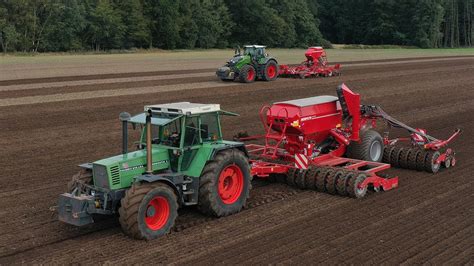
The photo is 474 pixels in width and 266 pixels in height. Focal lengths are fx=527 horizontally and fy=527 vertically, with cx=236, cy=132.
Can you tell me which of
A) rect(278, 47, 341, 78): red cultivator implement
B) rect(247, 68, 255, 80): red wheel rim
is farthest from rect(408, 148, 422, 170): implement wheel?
rect(278, 47, 341, 78): red cultivator implement

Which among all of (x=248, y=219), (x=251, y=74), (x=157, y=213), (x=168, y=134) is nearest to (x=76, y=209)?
(x=157, y=213)

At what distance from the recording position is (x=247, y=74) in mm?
29109

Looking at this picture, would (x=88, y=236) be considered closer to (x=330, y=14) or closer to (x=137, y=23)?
(x=137, y=23)

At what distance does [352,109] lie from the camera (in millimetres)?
11633

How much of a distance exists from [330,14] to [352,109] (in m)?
116

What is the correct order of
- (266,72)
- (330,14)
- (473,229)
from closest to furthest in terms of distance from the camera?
(473,229) < (266,72) < (330,14)

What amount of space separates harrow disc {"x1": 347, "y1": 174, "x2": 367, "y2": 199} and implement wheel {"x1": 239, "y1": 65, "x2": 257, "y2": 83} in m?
19.4

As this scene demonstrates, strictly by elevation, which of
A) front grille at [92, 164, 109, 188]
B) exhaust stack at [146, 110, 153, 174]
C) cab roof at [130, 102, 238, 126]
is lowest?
front grille at [92, 164, 109, 188]

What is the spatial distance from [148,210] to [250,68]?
2234 centimetres

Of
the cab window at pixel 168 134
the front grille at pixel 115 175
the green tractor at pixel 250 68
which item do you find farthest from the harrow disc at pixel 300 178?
the green tractor at pixel 250 68

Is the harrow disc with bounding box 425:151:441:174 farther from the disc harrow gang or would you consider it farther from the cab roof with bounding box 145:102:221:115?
the cab roof with bounding box 145:102:221:115

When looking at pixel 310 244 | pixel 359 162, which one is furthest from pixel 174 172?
pixel 359 162

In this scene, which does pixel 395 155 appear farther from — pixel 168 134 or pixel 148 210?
Answer: pixel 148 210

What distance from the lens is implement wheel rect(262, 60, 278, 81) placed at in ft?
98.6
